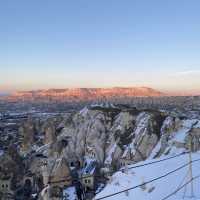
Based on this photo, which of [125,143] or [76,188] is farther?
[125,143]

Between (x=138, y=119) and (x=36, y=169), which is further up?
(x=138, y=119)

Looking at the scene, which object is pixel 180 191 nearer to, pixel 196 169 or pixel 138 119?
pixel 196 169

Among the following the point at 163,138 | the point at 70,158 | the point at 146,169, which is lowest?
the point at 70,158

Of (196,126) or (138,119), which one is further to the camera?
(138,119)

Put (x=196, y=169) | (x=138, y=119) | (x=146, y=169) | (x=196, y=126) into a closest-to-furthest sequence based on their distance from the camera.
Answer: (x=196, y=169) → (x=146, y=169) → (x=196, y=126) → (x=138, y=119)

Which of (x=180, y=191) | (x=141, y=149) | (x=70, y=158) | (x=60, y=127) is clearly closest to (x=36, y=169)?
(x=70, y=158)

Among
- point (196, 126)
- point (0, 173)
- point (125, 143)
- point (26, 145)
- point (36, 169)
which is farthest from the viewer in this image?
point (26, 145)

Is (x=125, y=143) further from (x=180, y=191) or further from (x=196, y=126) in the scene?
(x=180, y=191)

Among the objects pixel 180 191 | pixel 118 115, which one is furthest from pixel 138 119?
pixel 180 191

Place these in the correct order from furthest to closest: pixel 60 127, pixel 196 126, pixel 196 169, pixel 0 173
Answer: pixel 60 127 → pixel 196 126 → pixel 0 173 → pixel 196 169
